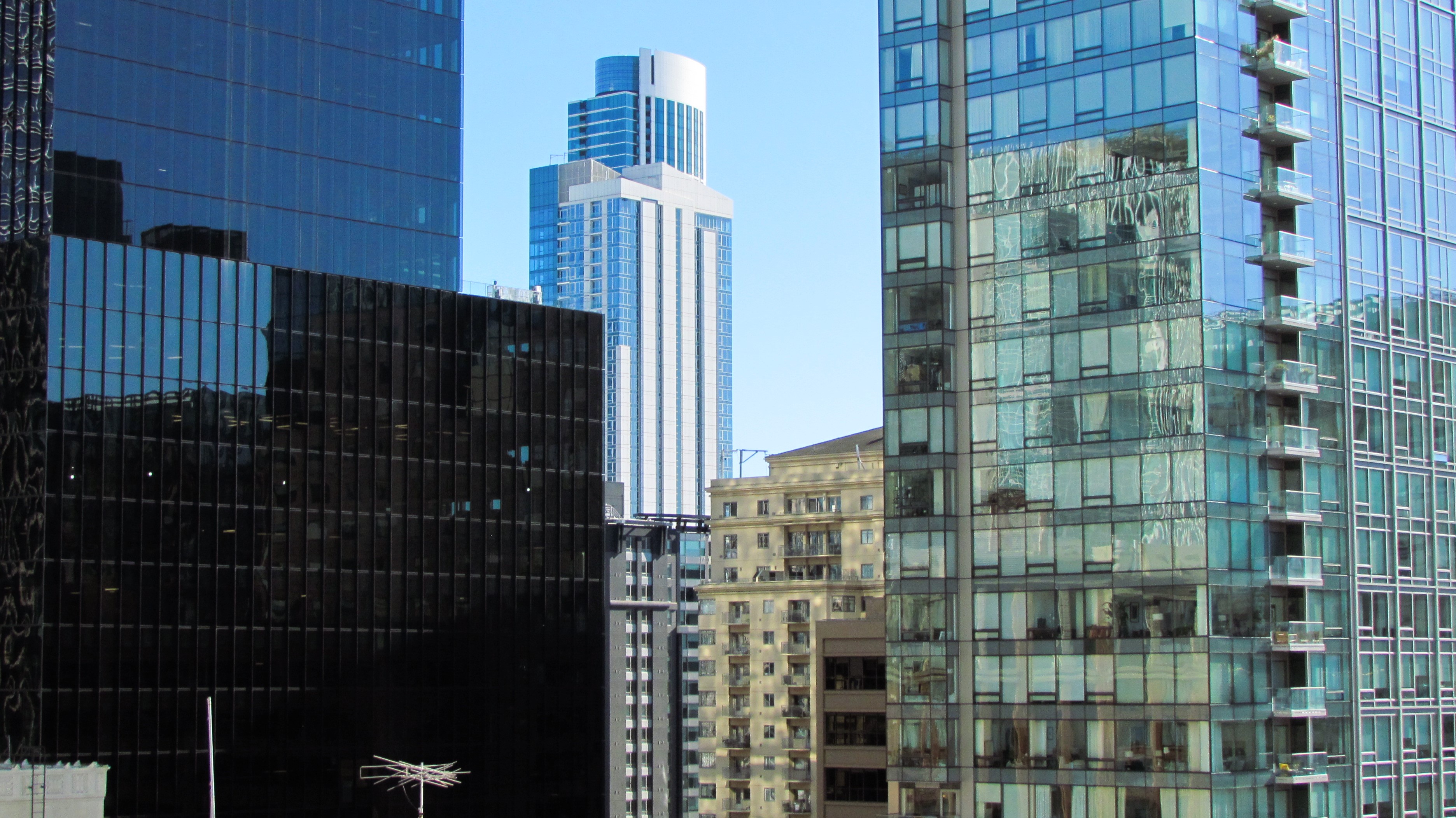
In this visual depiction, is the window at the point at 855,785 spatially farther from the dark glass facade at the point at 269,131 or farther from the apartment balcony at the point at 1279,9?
the apartment balcony at the point at 1279,9

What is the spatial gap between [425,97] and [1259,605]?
6917 centimetres

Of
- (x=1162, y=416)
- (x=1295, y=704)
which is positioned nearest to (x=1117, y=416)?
(x=1162, y=416)

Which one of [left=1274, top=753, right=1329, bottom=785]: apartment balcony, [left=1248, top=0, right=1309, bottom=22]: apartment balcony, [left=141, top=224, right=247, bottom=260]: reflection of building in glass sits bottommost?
[left=1274, top=753, right=1329, bottom=785]: apartment balcony

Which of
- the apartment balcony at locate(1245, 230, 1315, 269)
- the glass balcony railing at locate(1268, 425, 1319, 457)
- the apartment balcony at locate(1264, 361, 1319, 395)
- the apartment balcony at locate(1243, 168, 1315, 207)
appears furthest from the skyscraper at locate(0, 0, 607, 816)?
the glass balcony railing at locate(1268, 425, 1319, 457)

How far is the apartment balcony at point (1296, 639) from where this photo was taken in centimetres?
8806

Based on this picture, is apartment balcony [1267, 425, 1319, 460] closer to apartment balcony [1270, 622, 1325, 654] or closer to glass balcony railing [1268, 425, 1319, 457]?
glass balcony railing [1268, 425, 1319, 457]

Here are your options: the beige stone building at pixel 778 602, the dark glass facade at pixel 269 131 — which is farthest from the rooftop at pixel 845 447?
the dark glass facade at pixel 269 131

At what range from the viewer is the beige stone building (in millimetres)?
173125

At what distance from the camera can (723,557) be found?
18400cm

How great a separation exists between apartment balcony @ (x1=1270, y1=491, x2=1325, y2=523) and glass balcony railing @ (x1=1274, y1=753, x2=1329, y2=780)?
974 centimetres

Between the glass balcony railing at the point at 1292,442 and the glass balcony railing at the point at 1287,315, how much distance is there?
4246 mm

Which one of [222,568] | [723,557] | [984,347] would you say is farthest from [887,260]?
[723,557]

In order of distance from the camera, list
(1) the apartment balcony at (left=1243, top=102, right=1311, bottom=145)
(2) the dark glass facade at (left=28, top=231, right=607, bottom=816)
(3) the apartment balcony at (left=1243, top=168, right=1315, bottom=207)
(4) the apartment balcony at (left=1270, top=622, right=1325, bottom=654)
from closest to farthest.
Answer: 1. (4) the apartment balcony at (left=1270, top=622, right=1325, bottom=654)
2. (3) the apartment balcony at (left=1243, top=168, right=1315, bottom=207)
3. (1) the apartment balcony at (left=1243, top=102, right=1311, bottom=145)
4. (2) the dark glass facade at (left=28, top=231, right=607, bottom=816)

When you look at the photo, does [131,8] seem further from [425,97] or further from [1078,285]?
[1078,285]
